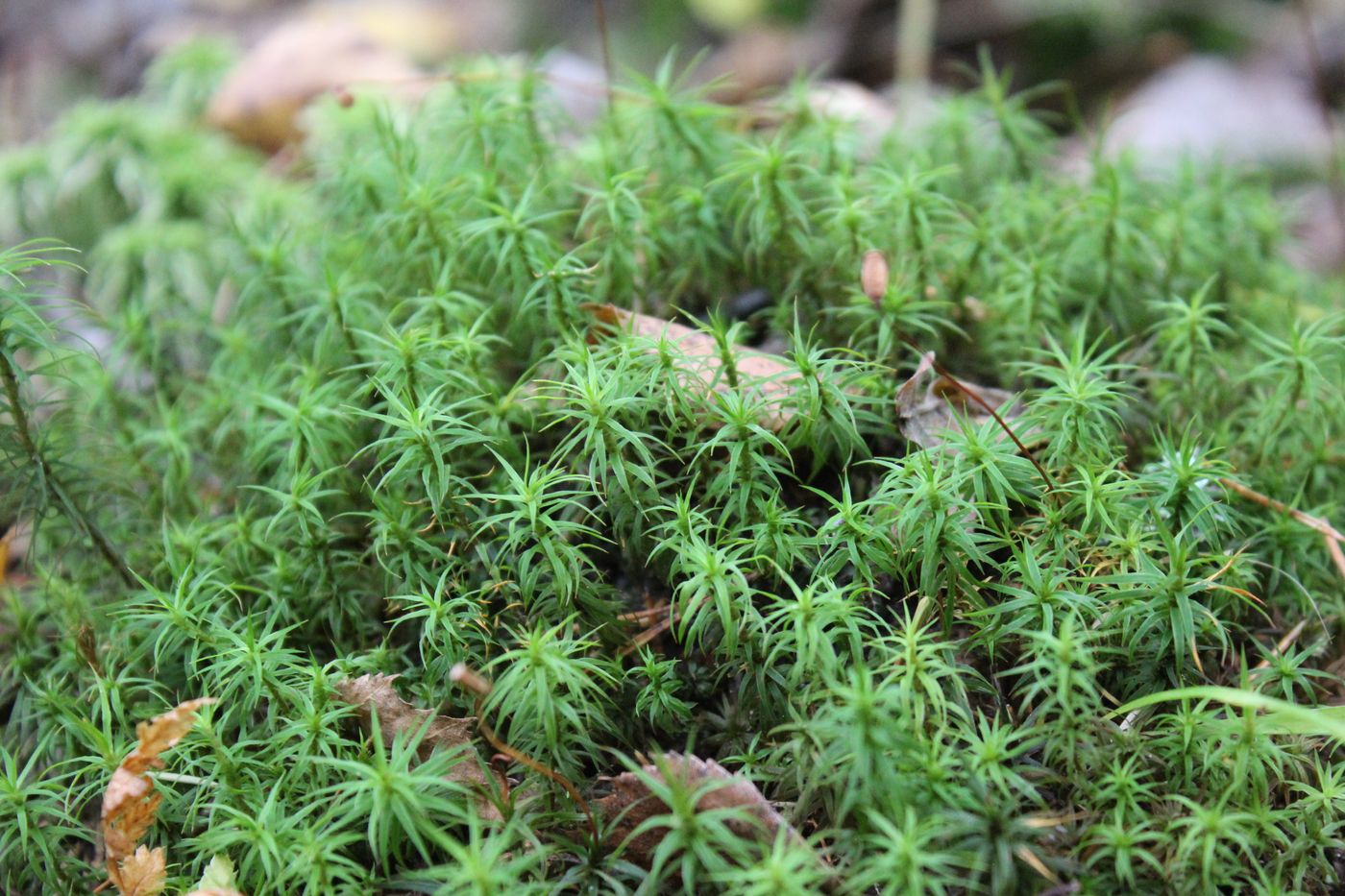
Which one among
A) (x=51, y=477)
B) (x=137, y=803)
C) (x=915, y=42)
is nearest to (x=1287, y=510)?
(x=137, y=803)

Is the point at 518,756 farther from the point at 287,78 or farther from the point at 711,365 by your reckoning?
the point at 287,78

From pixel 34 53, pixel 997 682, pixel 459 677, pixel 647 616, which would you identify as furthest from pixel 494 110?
pixel 34 53

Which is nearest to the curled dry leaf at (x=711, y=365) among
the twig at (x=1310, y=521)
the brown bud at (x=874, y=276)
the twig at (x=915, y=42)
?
the brown bud at (x=874, y=276)

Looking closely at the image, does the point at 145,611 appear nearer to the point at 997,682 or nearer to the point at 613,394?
the point at 613,394

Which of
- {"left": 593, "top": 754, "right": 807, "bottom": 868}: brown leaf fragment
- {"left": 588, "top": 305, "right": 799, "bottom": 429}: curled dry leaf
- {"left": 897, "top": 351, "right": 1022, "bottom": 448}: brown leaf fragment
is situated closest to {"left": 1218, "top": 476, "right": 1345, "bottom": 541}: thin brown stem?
{"left": 897, "top": 351, "right": 1022, "bottom": 448}: brown leaf fragment

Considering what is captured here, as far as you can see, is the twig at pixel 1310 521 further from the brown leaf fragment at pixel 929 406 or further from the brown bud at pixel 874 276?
the brown bud at pixel 874 276

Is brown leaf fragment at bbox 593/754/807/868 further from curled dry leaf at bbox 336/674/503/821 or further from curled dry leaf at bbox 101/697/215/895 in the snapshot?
curled dry leaf at bbox 101/697/215/895
